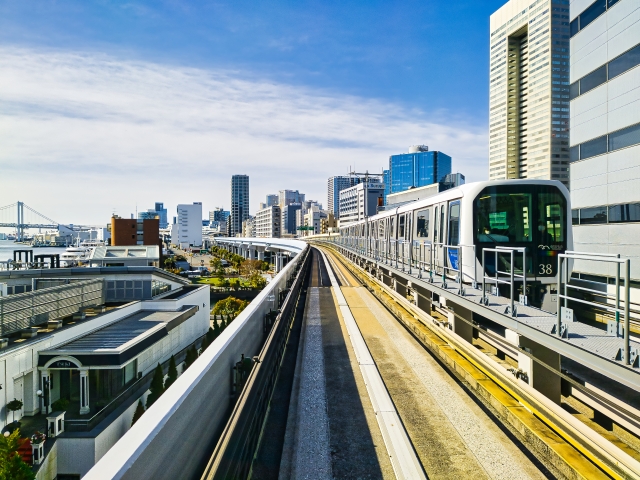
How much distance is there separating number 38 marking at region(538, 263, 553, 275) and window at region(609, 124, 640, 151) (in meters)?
9.03

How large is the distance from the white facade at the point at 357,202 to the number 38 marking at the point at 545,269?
131 metres

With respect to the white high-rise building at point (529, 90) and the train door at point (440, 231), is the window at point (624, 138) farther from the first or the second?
the white high-rise building at point (529, 90)

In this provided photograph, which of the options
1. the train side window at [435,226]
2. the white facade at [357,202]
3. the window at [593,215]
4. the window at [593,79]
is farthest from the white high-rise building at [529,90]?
the train side window at [435,226]

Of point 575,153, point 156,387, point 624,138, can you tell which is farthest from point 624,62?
point 156,387

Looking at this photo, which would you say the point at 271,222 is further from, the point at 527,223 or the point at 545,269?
the point at 545,269

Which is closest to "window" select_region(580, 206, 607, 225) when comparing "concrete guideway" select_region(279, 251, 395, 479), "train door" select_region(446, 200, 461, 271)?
"train door" select_region(446, 200, 461, 271)

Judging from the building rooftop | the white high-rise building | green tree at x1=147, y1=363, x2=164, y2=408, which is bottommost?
green tree at x1=147, y1=363, x2=164, y2=408

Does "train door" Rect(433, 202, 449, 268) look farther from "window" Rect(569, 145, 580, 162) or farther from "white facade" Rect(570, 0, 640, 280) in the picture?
"window" Rect(569, 145, 580, 162)

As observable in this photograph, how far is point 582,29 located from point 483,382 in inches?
695

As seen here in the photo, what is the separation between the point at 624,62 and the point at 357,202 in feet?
452

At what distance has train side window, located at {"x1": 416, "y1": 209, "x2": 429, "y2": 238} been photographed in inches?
509

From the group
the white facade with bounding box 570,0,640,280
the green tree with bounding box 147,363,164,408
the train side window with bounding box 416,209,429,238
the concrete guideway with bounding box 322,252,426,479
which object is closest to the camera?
the concrete guideway with bounding box 322,252,426,479

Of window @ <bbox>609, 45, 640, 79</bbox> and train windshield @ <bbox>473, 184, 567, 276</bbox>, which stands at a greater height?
window @ <bbox>609, 45, 640, 79</bbox>

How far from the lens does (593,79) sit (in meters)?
16.1
